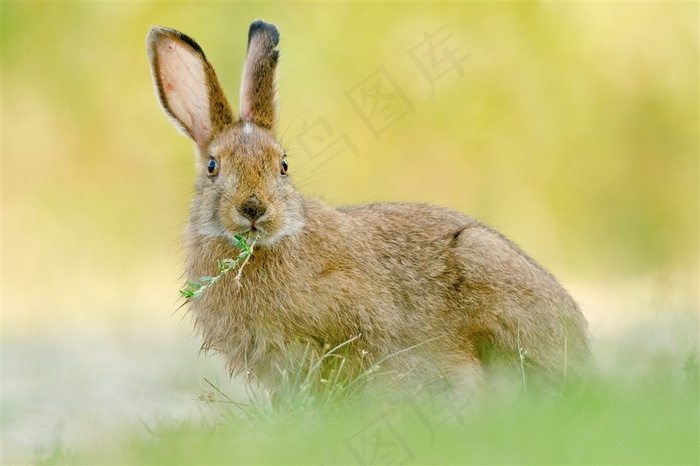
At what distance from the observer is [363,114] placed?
499 inches

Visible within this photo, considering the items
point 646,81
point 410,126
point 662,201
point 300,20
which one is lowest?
point 662,201

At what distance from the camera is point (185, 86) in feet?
21.1

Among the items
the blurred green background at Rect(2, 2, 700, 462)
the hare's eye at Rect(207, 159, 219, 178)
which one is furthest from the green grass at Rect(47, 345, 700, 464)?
the blurred green background at Rect(2, 2, 700, 462)

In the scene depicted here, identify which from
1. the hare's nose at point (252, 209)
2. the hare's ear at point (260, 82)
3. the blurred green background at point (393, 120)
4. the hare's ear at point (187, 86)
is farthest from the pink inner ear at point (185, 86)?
the blurred green background at point (393, 120)

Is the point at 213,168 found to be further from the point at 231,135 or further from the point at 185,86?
the point at 185,86

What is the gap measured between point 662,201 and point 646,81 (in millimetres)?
1490

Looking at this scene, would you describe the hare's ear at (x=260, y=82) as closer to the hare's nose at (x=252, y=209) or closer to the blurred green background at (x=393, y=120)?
the hare's nose at (x=252, y=209)

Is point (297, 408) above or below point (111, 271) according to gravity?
below

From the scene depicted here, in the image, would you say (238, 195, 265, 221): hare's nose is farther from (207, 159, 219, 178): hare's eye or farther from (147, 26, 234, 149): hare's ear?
(147, 26, 234, 149): hare's ear

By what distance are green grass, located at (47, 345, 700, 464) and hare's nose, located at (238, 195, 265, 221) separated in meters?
0.98

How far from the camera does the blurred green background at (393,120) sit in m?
12.0

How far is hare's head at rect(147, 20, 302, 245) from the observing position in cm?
575

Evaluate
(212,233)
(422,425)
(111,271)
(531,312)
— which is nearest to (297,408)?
(422,425)

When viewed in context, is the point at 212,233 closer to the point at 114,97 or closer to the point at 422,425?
the point at 422,425
